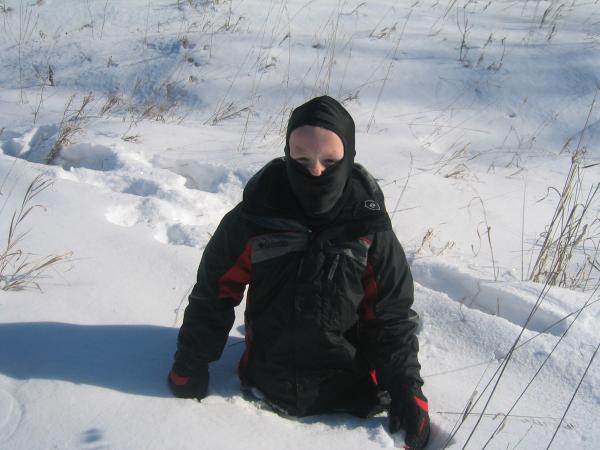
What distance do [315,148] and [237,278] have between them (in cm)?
46

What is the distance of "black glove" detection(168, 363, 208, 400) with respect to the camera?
5.15 ft

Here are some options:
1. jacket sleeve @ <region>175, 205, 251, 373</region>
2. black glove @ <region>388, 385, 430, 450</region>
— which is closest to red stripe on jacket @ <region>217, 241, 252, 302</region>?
jacket sleeve @ <region>175, 205, 251, 373</region>

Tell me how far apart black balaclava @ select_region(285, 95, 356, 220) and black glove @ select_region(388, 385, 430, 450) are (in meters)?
0.57

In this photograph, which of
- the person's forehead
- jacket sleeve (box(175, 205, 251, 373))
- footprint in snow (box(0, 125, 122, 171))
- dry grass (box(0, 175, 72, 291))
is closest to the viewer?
the person's forehead

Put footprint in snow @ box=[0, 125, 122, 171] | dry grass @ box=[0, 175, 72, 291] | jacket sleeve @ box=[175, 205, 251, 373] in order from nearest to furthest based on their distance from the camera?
jacket sleeve @ box=[175, 205, 251, 373]
dry grass @ box=[0, 175, 72, 291]
footprint in snow @ box=[0, 125, 122, 171]

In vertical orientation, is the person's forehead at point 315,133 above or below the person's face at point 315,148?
above

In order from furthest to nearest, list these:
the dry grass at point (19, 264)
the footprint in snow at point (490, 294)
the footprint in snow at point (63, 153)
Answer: the footprint in snow at point (63, 153)
the footprint in snow at point (490, 294)
the dry grass at point (19, 264)

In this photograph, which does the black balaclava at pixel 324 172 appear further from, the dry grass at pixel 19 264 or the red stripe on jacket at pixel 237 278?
the dry grass at pixel 19 264

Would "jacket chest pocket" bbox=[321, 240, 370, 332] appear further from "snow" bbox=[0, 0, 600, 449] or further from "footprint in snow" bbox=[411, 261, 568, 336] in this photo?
"footprint in snow" bbox=[411, 261, 568, 336]

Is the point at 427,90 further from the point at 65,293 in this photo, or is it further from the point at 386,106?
the point at 65,293

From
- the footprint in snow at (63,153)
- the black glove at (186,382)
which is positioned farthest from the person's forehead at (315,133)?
the footprint in snow at (63,153)

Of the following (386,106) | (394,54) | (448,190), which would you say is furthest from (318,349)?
(394,54)

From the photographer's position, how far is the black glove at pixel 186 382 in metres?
1.57

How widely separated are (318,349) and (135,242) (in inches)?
42.1
